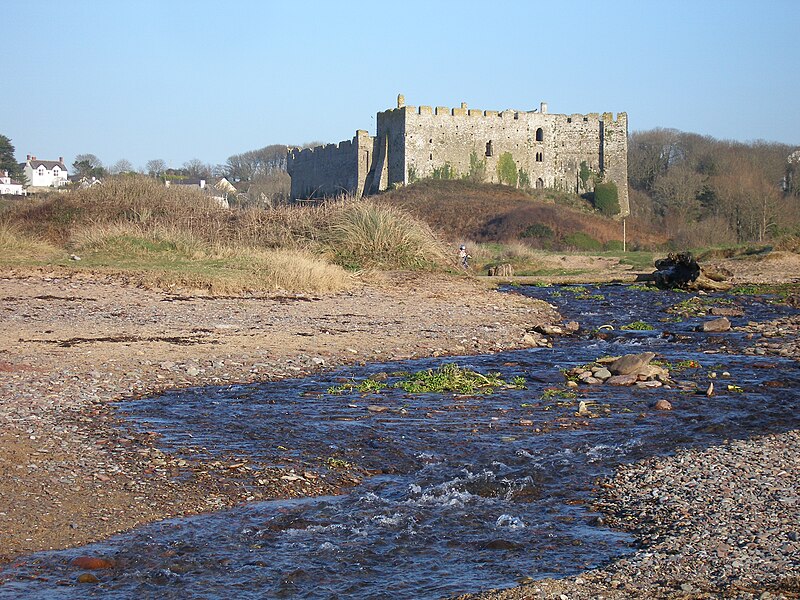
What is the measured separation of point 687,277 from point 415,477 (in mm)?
18930

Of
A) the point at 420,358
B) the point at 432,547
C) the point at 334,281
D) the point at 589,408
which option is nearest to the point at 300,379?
the point at 420,358

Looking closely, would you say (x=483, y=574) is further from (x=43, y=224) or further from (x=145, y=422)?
(x=43, y=224)

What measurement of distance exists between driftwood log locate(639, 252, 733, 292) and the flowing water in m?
11.5

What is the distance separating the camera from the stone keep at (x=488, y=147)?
5659 centimetres

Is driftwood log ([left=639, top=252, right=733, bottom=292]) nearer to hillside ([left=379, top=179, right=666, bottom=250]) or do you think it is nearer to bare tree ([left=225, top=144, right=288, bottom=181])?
hillside ([left=379, top=179, right=666, bottom=250])

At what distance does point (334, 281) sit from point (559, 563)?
14.9 meters

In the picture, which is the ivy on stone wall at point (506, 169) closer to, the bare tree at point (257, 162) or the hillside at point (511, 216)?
the hillside at point (511, 216)

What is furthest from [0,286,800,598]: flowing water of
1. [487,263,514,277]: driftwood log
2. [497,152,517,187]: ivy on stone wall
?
[497,152,517,187]: ivy on stone wall

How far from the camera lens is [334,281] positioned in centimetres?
2019

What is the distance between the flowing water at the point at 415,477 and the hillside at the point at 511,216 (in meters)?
33.7

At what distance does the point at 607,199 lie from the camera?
58.7 m

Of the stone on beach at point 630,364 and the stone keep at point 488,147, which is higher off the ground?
the stone keep at point 488,147

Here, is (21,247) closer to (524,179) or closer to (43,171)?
(524,179)

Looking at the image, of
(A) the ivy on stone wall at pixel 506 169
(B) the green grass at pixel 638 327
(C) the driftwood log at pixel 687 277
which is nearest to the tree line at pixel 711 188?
(A) the ivy on stone wall at pixel 506 169
